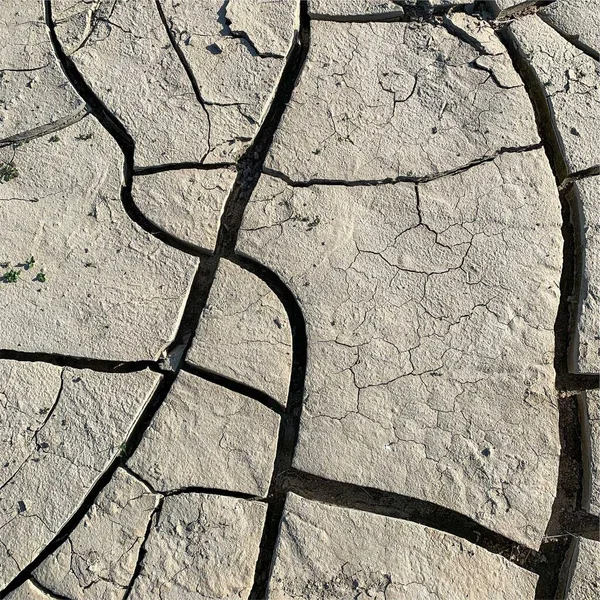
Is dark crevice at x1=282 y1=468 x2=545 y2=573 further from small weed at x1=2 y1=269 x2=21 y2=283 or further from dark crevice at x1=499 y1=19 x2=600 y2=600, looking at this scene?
small weed at x1=2 y1=269 x2=21 y2=283

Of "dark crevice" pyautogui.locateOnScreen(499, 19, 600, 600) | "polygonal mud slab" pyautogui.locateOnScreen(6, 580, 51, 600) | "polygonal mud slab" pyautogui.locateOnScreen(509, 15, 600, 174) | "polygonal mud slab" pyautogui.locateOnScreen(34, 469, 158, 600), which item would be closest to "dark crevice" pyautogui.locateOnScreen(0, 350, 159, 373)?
"polygonal mud slab" pyautogui.locateOnScreen(34, 469, 158, 600)

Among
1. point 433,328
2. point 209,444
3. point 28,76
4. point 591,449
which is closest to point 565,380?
point 591,449

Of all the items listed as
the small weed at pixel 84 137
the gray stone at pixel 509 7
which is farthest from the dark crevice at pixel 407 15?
the small weed at pixel 84 137

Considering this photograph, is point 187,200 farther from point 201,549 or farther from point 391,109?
point 201,549

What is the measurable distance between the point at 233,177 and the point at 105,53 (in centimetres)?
82

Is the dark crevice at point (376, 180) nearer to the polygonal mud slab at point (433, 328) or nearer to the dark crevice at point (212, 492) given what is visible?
the polygonal mud slab at point (433, 328)

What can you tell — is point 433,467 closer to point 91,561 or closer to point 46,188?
point 91,561

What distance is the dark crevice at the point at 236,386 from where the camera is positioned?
2408 mm

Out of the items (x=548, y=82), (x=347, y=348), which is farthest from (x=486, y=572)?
(x=548, y=82)

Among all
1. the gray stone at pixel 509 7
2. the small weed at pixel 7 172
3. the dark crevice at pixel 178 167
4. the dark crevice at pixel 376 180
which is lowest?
the small weed at pixel 7 172

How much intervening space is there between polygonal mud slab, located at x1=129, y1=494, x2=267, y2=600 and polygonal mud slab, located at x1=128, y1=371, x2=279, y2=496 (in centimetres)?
7

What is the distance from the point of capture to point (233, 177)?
2646 mm

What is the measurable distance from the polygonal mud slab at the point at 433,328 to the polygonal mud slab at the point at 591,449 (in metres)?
0.11

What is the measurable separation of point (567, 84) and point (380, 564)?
2098 millimetres
